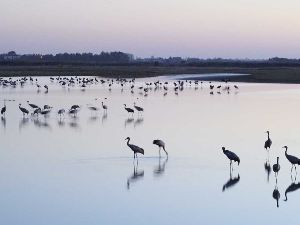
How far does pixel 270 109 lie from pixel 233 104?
4559mm

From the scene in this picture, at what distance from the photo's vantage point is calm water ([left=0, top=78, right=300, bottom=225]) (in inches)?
441

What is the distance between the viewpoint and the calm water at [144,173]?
36.8ft

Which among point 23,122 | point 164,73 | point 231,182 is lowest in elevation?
point 164,73

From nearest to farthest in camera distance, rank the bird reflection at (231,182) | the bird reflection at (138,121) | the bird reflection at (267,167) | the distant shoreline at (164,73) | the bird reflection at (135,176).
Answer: the bird reflection at (231,182) → the bird reflection at (135,176) → the bird reflection at (267,167) → the bird reflection at (138,121) → the distant shoreline at (164,73)

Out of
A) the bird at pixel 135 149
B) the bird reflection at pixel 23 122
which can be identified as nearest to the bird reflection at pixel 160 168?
the bird at pixel 135 149

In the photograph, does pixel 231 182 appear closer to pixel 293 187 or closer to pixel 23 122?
pixel 293 187

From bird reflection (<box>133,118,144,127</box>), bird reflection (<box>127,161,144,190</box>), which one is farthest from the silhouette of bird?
bird reflection (<box>133,118,144,127</box>)

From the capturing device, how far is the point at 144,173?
14852 millimetres

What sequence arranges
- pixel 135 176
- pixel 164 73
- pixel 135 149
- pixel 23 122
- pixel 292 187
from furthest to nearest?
1. pixel 164 73
2. pixel 23 122
3. pixel 135 149
4. pixel 135 176
5. pixel 292 187

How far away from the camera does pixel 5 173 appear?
14414 millimetres

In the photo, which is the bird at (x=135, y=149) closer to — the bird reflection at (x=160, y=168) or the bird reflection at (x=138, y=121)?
the bird reflection at (x=160, y=168)

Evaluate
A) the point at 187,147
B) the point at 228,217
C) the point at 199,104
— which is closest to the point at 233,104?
the point at 199,104

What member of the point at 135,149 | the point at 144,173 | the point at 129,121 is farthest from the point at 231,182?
the point at 129,121

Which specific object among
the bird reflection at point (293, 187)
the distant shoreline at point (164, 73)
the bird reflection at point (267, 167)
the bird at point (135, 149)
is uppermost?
the bird at point (135, 149)
